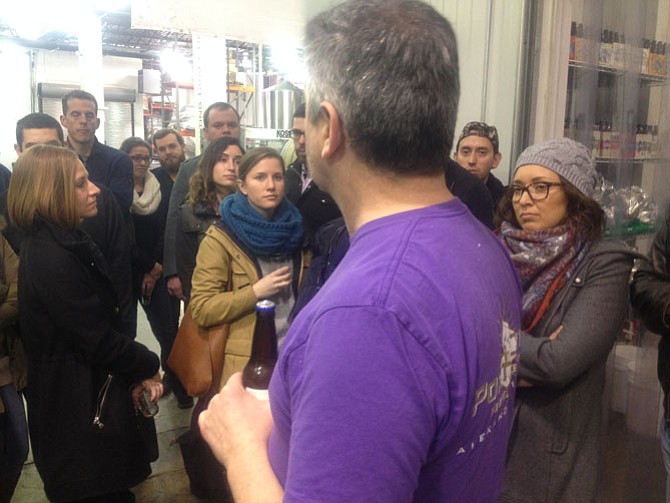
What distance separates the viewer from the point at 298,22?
338 centimetres

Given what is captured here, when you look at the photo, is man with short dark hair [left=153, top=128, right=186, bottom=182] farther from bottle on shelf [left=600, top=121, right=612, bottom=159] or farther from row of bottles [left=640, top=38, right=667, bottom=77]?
row of bottles [left=640, top=38, right=667, bottom=77]

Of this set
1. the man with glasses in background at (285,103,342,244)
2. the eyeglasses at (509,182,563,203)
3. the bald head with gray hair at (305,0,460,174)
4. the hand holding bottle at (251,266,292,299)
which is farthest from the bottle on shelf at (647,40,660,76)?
the bald head with gray hair at (305,0,460,174)

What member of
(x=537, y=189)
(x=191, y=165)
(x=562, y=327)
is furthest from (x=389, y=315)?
(x=191, y=165)

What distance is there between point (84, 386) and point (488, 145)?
2.01 meters

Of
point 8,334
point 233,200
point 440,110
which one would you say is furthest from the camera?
point 233,200

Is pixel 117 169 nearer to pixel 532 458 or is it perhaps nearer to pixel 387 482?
pixel 532 458

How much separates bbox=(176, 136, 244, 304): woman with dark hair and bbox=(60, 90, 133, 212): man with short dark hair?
0.55 m

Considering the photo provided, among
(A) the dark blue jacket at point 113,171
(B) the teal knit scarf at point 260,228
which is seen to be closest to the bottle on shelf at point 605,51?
(B) the teal knit scarf at point 260,228

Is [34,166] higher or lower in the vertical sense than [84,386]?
higher

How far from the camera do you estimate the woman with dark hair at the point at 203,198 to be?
2668mm

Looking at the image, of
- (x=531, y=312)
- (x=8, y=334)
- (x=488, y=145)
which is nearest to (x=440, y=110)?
(x=531, y=312)

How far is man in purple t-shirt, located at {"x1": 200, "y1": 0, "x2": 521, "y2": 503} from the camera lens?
0.58 m

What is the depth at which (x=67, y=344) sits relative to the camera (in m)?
1.93

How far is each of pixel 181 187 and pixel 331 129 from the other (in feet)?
8.40
